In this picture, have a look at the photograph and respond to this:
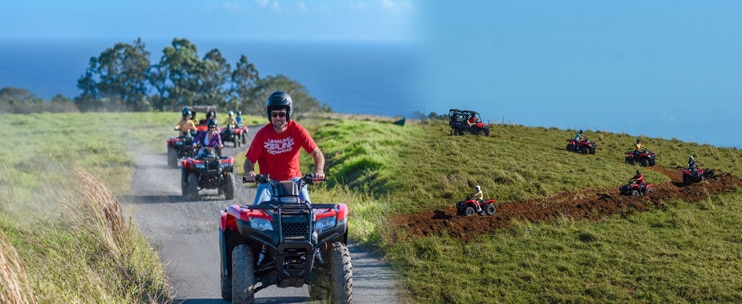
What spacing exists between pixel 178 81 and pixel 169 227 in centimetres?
5913

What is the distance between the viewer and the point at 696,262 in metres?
20.9

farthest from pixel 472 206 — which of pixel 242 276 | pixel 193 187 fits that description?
pixel 242 276

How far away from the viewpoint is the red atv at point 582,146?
13.0 m

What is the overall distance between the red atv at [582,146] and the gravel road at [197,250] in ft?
13.0

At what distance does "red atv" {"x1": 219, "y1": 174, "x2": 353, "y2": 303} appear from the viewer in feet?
22.6

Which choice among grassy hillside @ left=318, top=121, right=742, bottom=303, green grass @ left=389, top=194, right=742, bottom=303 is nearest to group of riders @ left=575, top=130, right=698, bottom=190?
grassy hillside @ left=318, top=121, right=742, bottom=303

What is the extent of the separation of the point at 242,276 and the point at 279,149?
4.02ft

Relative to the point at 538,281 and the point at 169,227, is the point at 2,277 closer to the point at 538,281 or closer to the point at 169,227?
the point at 169,227

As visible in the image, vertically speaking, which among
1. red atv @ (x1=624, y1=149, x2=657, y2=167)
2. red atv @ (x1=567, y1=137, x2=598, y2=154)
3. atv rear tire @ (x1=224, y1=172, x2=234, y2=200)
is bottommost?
atv rear tire @ (x1=224, y1=172, x2=234, y2=200)

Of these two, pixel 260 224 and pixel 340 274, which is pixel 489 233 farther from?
pixel 260 224

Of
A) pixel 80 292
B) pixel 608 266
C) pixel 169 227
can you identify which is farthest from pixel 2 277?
pixel 608 266

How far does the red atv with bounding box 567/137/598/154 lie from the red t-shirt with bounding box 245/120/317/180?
663 centimetres

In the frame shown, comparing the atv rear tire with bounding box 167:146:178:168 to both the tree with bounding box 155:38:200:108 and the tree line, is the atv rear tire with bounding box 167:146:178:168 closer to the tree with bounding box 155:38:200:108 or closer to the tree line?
the tree line

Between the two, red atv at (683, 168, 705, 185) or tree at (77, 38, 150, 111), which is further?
tree at (77, 38, 150, 111)
